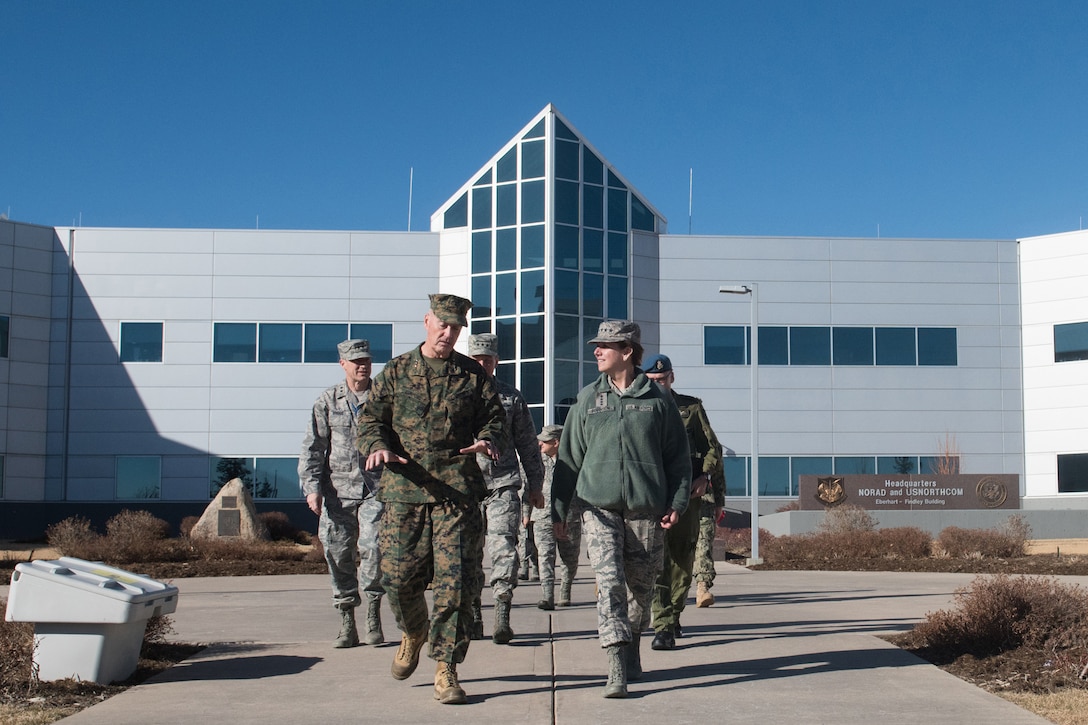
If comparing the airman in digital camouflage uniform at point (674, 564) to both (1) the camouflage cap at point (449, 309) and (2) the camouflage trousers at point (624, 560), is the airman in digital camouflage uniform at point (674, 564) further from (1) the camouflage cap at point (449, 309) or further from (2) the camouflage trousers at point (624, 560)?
(1) the camouflage cap at point (449, 309)

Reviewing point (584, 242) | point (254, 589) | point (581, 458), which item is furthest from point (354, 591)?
Result: point (584, 242)

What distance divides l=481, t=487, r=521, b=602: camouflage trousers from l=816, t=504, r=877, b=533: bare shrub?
17.9 m

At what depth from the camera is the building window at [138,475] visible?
36719 millimetres

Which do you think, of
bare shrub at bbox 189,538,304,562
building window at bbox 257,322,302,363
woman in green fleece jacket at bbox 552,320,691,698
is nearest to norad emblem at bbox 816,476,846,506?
bare shrub at bbox 189,538,304,562

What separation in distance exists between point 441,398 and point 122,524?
19.0 meters

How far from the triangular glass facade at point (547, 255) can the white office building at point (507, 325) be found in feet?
0.28

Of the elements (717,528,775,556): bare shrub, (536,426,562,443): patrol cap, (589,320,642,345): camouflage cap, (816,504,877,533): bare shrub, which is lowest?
(717,528,775,556): bare shrub

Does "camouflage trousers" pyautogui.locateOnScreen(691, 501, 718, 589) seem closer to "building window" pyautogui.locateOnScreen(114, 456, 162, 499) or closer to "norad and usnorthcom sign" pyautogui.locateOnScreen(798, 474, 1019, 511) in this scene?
"norad and usnorthcom sign" pyautogui.locateOnScreen(798, 474, 1019, 511)

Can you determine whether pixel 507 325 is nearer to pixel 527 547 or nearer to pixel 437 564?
pixel 527 547

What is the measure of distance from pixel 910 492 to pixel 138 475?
72.6 feet

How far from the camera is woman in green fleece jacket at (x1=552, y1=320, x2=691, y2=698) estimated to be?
22.2ft

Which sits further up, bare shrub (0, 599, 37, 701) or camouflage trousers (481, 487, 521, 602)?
camouflage trousers (481, 487, 521, 602)

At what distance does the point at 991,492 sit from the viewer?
97.6 ft

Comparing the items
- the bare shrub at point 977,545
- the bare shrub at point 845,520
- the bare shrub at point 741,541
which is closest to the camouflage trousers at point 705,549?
the bare shrub at point 977,545
